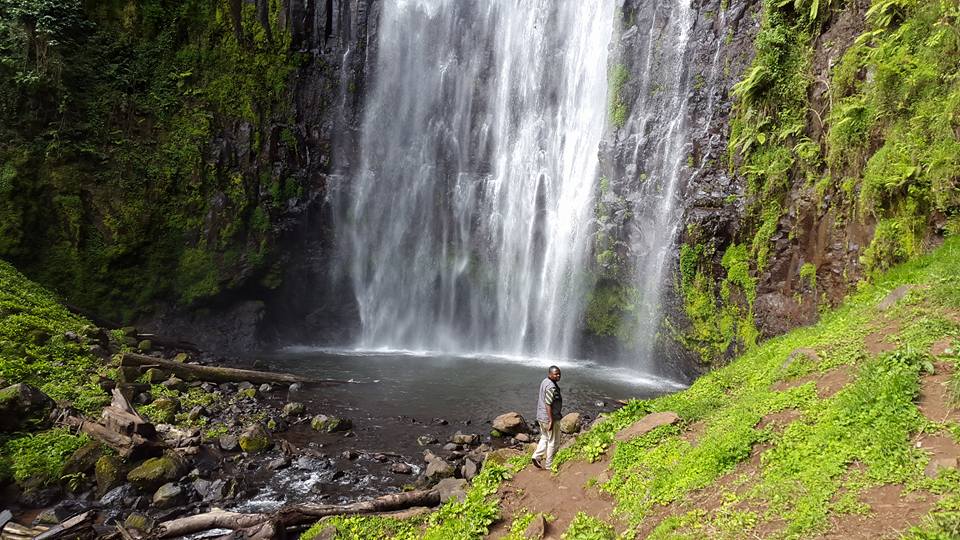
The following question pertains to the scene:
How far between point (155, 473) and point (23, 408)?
326cm

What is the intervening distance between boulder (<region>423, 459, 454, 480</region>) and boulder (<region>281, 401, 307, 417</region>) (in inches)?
191

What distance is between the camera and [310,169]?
86.4 ft

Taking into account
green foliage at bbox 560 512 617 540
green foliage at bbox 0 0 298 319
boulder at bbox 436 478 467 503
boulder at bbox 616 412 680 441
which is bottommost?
boulder at bbox 436 478 467 503

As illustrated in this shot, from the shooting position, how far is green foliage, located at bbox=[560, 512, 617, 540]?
18.3ft

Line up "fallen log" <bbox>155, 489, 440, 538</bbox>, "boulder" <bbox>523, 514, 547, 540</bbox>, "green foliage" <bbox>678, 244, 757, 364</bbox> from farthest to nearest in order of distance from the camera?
"green foliage" <bbox>678, 244, 757, 364</bbox>
"fallen log" <bbox>155, 489, 440, 538</bbox>
"boulder" <bbox>523, 514, 547, 540</bbox>

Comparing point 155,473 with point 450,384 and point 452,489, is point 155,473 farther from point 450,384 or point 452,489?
point 450,384

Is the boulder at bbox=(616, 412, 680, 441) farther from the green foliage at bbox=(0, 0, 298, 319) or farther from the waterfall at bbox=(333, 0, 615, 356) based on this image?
the green foliage at bbox=(0, 0, 298, 319)

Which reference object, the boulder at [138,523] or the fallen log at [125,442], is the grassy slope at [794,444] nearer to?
the boulder at [138,523]

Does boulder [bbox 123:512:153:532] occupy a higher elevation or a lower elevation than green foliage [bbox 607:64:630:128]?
lower

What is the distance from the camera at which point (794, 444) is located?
558cm

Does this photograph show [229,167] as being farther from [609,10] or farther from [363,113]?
[609,10]

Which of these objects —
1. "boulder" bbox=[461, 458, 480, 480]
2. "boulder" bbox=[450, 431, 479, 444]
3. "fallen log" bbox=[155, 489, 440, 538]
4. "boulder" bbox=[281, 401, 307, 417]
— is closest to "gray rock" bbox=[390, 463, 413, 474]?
"boulder" bbox=[461, 458, 480, 480]

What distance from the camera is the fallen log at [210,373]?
14383 millimetres

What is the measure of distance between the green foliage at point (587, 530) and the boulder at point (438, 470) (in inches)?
178
